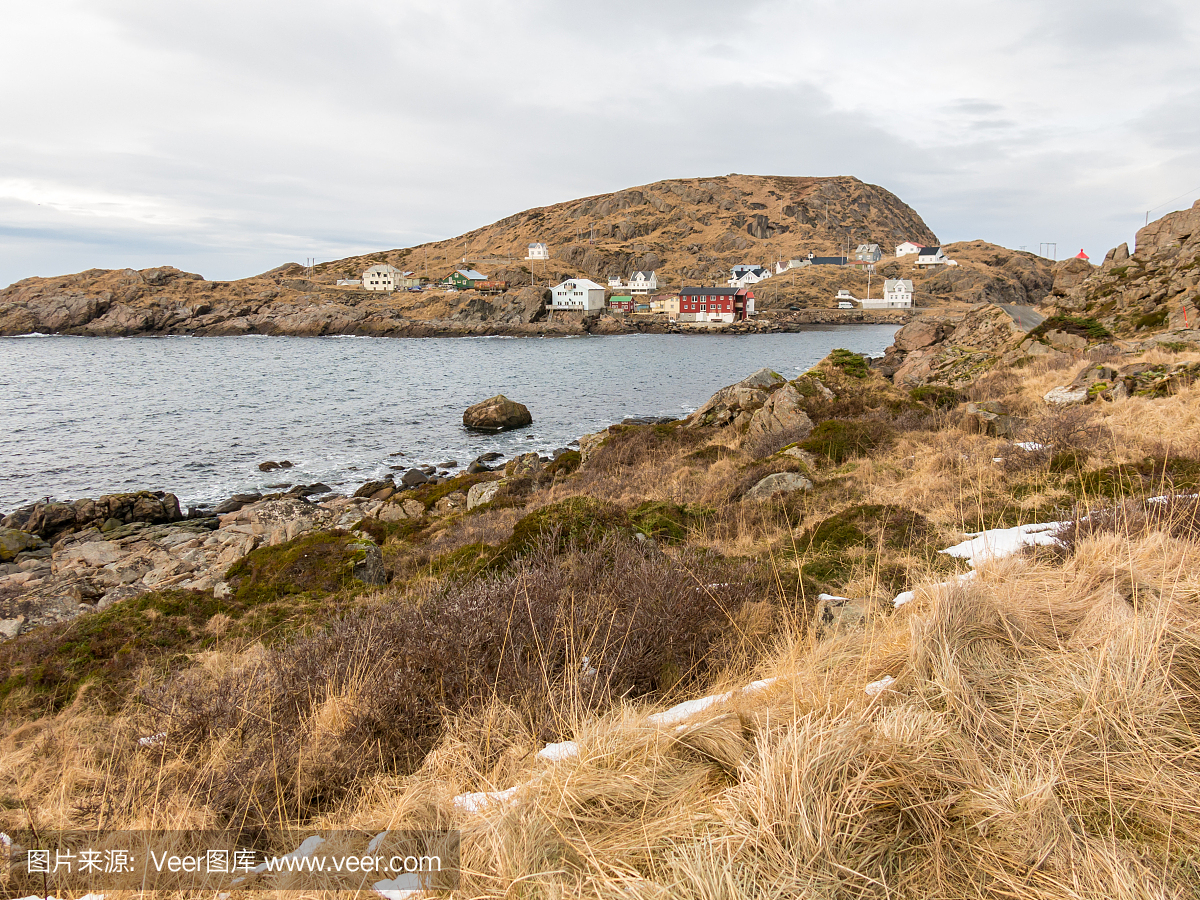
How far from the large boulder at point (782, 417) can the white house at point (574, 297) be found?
100072 millimetres

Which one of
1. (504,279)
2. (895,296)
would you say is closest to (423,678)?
(504,279)

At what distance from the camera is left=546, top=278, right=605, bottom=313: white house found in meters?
115

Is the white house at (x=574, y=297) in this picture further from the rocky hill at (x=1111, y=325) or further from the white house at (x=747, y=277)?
the rocky hill at (x=1111, y=325)

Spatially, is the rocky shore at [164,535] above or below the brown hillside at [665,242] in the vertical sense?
below

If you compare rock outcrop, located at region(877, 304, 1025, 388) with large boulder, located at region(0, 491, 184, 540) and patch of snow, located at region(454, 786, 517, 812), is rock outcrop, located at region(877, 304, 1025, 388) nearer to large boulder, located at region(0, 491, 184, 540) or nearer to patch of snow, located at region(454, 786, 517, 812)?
patch of snow, located at region(454, 786, 517, 812)

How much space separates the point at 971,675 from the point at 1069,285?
109ft

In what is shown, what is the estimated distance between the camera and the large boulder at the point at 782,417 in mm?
15325

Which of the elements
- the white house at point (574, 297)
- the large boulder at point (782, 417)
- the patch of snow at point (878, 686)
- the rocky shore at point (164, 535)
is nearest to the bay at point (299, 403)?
the rocky shore at point (164, 535)

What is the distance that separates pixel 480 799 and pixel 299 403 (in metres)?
43.1

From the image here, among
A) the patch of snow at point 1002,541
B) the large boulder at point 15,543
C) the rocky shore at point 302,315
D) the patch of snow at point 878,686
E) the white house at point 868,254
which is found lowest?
the large boulder at point 15,543

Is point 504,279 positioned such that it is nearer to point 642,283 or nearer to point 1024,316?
point 642,283

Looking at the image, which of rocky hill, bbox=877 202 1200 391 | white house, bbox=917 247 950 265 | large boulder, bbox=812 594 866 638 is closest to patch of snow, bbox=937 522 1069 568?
large boulder, bbox=812 594 866 638

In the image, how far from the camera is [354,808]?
2.96m

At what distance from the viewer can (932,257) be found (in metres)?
140
